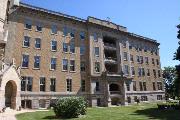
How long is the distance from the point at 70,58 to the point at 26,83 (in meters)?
10.7

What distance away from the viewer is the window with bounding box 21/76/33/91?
126ft

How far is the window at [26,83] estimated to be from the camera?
3847 cm

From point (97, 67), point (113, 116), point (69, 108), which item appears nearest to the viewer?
point (69, 108)

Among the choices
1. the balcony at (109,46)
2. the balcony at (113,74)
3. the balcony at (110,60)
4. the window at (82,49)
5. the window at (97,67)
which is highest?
the balcony at (109,46)

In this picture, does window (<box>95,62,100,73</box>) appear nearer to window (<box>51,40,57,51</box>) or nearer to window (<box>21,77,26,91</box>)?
window (<box>51,40,57,51</box>)

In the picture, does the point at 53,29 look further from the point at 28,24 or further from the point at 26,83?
the point at 26,83

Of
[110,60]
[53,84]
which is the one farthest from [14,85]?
[110,60]

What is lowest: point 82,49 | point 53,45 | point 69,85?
point 69,85

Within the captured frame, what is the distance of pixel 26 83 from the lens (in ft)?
127

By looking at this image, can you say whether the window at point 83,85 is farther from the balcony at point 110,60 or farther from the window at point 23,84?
the window at point 23,84

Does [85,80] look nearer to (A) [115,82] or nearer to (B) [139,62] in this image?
(A) [115,82]

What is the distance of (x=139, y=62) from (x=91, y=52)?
63.0ft

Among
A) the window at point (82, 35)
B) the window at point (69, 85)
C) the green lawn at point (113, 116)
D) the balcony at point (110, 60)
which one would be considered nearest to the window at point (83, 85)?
the window at point (69, 85)

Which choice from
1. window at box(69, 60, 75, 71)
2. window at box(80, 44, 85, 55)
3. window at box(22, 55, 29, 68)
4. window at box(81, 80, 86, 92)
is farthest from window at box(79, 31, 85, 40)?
window at box(22, 55, 29, 68)
